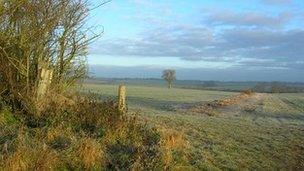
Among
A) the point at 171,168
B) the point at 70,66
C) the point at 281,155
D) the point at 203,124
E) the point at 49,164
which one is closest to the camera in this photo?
the point at 49,164

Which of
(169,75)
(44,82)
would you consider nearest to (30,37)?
(44,82)

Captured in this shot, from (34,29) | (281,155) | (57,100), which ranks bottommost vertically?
(281,155)

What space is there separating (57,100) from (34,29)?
8.54 feet

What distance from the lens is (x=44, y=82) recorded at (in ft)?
63.7

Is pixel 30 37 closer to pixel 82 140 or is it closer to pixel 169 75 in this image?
pixel 82 140

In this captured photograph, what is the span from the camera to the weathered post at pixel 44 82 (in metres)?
19.2

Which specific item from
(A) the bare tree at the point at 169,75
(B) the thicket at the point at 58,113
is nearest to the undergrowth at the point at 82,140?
(B) the thicket at the point at 58,113

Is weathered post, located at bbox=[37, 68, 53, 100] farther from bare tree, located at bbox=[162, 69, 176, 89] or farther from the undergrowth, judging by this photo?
bare tree, located at bbox=[162, 69, 176, 89]

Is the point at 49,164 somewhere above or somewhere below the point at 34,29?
below

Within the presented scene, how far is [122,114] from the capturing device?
62.8 ft

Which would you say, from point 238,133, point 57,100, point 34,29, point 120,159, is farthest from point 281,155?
point 34,29

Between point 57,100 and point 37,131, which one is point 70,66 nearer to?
point 57,100

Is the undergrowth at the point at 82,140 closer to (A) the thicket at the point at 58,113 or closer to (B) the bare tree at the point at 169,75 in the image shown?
(A) the thicket at the point at 58,113

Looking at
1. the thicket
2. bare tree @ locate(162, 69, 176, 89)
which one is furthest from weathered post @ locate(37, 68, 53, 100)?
bare tree @ locate(162, 69, 176, 89)
